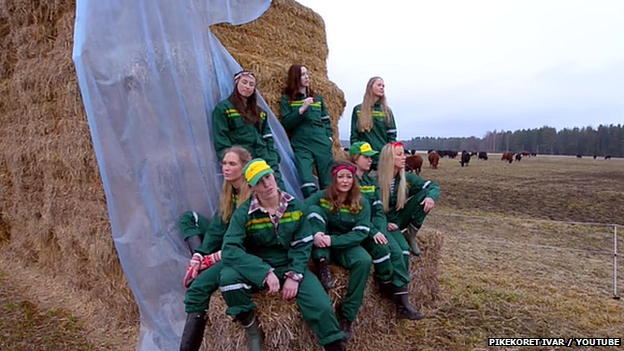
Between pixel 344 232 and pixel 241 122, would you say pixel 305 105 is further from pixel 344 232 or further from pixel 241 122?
pixel 344 232

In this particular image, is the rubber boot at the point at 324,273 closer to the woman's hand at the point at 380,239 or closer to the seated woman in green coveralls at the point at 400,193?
the woman's hand at the point at 380,239

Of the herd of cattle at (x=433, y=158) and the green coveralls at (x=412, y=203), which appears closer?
the green coveralls at (x=412, y=203)

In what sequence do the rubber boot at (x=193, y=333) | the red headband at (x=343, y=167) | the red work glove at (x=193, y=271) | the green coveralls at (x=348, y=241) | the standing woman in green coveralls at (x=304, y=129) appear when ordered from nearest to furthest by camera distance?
the rubber boot at (x=193, y=333), the red work glove at (x=193, y=271), the green coveralls at (x=348, y=241), the red headband at (x=343, y=167), the standing woman in green coveralls at (x=304, y=129)

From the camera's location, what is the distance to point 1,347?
324 cm

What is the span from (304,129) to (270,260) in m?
1.70

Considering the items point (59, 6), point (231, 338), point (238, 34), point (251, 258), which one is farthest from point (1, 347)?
point (238, 34)

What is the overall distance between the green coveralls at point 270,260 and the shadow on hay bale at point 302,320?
0.37 feet

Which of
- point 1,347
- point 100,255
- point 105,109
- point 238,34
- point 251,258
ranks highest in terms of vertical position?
point 238,34

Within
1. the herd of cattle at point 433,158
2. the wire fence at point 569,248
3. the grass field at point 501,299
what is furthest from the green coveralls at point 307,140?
the wire fence at point 569,248

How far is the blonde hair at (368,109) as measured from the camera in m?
4.16

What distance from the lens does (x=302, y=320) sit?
8.73 feet

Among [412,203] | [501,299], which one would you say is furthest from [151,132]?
[501,299]

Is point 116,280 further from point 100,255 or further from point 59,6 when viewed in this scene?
point 59,6

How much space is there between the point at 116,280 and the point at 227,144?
5.35ft
